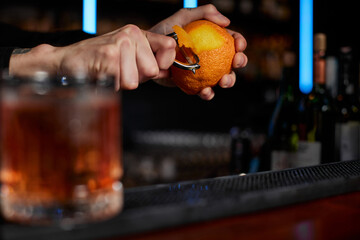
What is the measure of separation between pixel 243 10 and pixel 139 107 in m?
1.38

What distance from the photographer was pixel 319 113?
178 cm

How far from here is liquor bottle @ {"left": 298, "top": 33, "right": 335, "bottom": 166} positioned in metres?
1.73

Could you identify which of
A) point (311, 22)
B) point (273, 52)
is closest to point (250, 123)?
point (273, 52)

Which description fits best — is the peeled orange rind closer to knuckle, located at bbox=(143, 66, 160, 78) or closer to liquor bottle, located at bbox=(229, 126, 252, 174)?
knuckle, located at bbox=(143, 66, 160, 78)

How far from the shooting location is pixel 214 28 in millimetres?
1004

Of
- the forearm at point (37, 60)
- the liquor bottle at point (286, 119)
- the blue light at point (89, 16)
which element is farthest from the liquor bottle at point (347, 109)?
the blue light at point (89, 16)

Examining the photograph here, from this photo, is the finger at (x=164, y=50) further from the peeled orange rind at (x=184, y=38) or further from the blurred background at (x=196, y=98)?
the blurred background at (x=196, y=98)

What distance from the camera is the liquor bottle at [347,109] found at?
1.71m

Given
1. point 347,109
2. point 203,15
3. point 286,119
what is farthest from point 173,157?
point 203,15

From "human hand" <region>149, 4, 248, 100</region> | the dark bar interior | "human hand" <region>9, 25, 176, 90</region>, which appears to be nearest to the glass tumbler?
the dark bar interior

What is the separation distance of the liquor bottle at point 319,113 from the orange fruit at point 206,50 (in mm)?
818

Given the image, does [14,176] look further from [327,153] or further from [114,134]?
[327,153]

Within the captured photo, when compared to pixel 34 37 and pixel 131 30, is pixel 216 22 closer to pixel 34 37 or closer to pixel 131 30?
pixel 131 30

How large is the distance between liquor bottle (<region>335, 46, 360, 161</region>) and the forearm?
119cm
